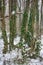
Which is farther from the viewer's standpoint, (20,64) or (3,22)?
(3,22)

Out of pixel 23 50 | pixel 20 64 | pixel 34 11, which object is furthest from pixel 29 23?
pixel 20 64

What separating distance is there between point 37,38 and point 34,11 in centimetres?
57

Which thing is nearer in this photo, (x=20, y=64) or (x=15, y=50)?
(x=20, y=64)

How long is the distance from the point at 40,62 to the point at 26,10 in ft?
3.56

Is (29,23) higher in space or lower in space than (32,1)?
lower

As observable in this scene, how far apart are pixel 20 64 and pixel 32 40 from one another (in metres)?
0.63

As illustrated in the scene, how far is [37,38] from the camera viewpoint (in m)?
4.61

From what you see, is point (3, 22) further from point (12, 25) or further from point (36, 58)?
point (36, 58)

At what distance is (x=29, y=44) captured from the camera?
4.76m

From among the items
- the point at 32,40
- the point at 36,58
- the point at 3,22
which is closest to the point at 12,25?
the point at 3,22

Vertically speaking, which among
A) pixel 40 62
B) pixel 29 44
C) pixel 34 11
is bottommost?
pixel 40 62

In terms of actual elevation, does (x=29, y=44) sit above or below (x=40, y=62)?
above

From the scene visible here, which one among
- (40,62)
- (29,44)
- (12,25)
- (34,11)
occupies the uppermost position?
(34,11)

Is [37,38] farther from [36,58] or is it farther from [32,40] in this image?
[36,58]
